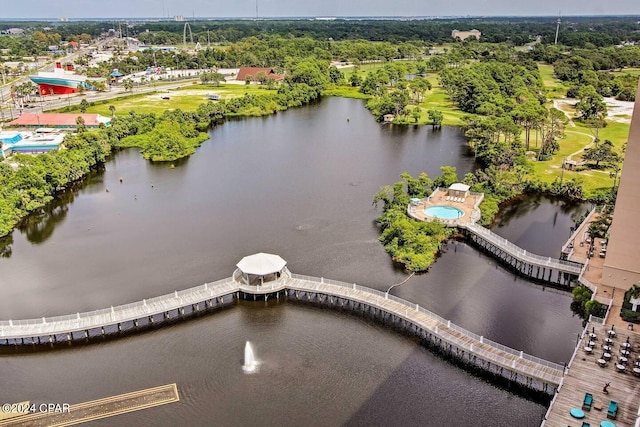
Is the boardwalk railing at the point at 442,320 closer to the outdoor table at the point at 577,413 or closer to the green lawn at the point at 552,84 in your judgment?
the outdoor table at the point at 577,413

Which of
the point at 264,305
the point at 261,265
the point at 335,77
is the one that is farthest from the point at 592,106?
the point at 264,305

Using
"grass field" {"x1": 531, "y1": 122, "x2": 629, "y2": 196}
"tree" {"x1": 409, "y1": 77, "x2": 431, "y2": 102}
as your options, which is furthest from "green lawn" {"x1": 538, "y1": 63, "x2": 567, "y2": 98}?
"grass field" {"x1": 531, "y1": 122, "x2": 629, "y2": 196}

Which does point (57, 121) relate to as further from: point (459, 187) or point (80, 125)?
point (459, 187)

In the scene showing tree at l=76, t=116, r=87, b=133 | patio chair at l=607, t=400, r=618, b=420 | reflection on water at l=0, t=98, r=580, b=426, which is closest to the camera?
patio chair at l=607, t=400, r=618, b=420

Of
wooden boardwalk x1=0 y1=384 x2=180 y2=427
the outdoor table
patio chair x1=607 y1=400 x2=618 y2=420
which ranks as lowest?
wooden boardwalk x1=0 y1=384 x2=180 y2=427

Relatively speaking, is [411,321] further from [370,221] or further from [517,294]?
[370,221]

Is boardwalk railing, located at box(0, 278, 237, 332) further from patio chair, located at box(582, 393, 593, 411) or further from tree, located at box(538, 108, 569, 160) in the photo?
tree, located at box(538, 108, 569, 160)
